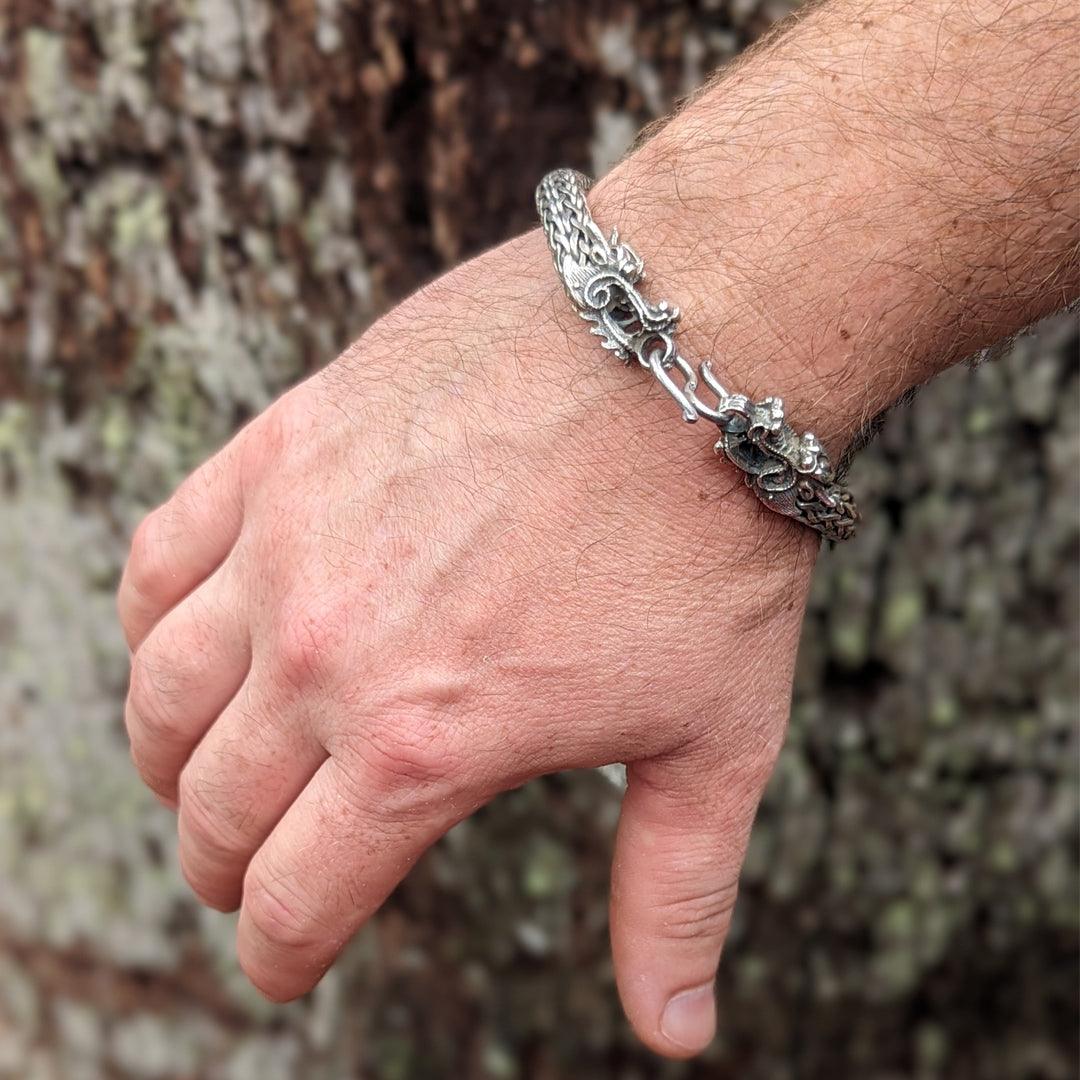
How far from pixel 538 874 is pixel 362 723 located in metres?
1.19

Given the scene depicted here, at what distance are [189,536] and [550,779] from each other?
1.02 m

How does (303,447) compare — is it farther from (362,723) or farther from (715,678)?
(715,678)

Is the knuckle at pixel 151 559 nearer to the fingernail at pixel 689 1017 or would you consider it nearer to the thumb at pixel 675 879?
the thumb at pixel 675 879

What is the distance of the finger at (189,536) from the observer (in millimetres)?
1227

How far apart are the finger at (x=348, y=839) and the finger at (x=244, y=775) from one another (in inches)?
1.2

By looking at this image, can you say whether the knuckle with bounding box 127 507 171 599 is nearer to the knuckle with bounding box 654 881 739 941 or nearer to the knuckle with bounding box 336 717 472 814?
the knuckle with bounding box 336 717 472 814

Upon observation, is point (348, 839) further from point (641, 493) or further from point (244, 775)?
point (641, 493)

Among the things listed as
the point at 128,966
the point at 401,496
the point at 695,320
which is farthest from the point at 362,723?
the point at 128,966

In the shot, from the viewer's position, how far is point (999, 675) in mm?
1916

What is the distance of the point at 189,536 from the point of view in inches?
48.8

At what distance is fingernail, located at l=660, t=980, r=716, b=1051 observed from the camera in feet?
3.92

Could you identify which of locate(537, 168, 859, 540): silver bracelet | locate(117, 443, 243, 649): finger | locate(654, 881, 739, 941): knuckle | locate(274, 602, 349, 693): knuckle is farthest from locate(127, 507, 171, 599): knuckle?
locate(654, 881, 739, 941): knuckle

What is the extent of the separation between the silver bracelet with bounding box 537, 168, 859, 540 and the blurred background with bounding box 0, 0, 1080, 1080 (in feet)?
2.36

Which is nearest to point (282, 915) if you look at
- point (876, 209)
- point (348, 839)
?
point (348, 839)
